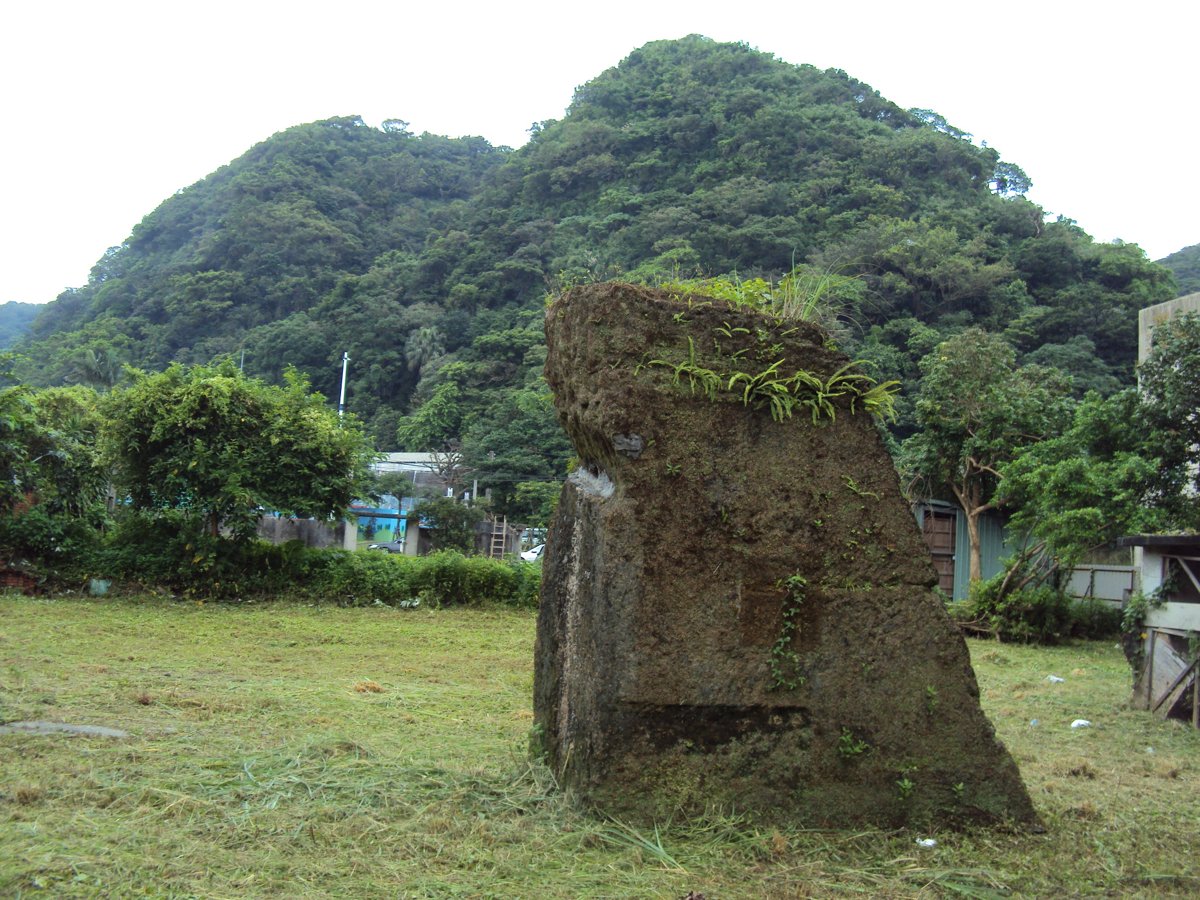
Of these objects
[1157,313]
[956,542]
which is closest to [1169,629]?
[1157,313]

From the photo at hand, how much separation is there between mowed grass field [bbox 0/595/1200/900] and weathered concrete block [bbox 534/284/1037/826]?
18cm

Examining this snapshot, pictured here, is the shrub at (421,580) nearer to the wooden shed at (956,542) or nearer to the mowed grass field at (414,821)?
the wooden shed at (956,542)

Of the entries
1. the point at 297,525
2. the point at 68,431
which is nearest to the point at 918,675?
the point at 68,431

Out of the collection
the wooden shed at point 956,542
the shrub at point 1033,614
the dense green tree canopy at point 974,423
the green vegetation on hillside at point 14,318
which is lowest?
the shrub at point 1033,614

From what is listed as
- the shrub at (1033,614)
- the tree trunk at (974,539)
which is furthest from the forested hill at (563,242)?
the shrub at (1033,614)

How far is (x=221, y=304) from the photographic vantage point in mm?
58375

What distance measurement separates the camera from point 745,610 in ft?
12.9

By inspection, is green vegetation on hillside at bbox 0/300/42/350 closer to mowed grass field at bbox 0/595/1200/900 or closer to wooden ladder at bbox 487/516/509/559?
wooden ladder at bbox 487/516/509/559

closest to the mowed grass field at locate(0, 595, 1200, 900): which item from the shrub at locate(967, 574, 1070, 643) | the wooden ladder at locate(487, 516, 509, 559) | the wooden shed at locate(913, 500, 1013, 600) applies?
the shrub at locate(967, 574, 1070, 643)

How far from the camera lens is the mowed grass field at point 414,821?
319cm

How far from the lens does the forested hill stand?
126 ft

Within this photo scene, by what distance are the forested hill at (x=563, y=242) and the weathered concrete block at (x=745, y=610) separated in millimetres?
27690

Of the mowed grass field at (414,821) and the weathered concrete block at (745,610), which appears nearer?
the mowed grass field at (414,821)

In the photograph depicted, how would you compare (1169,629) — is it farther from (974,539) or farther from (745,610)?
(974,539)
